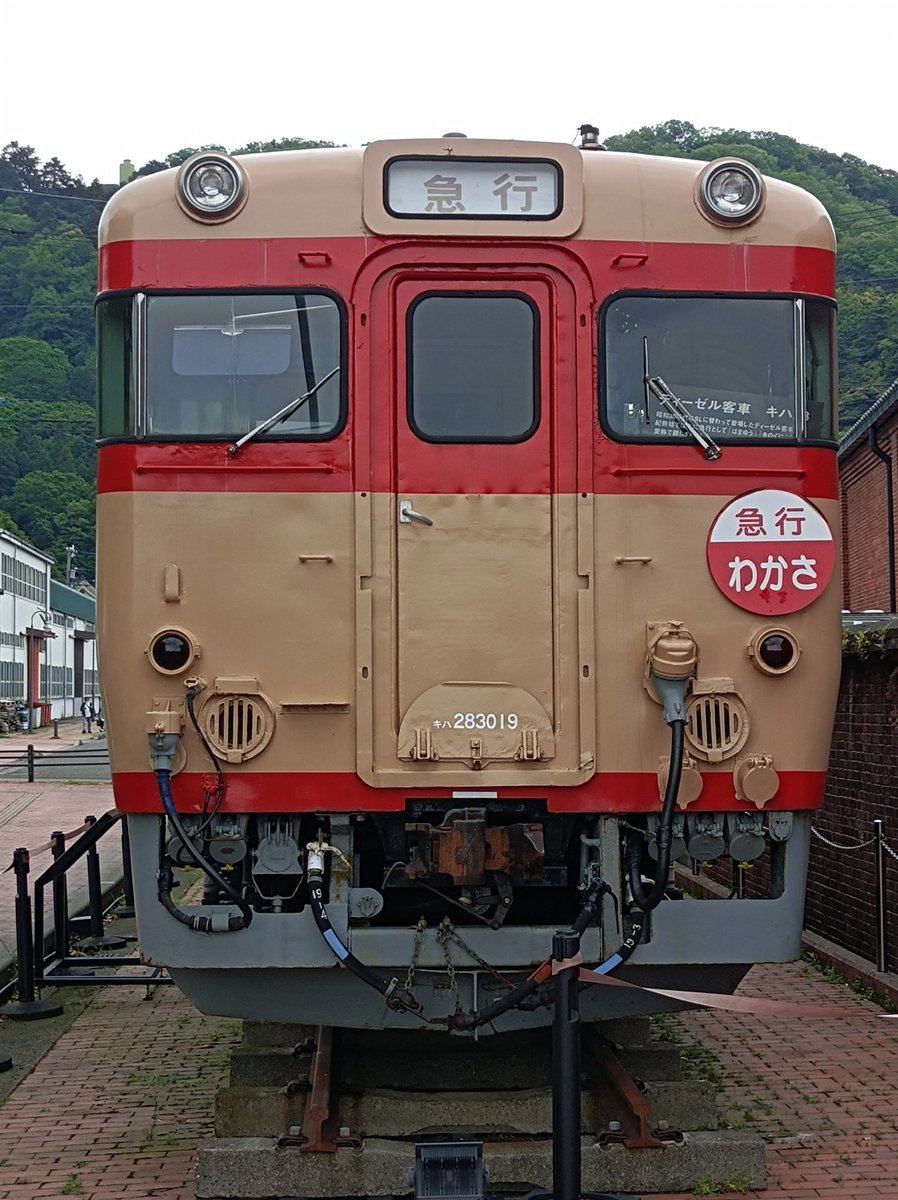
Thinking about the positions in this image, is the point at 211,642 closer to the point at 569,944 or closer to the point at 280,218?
the point at 280,218

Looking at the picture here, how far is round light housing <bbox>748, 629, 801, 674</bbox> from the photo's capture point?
20.1 ft

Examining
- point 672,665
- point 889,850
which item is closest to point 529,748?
point 672,665

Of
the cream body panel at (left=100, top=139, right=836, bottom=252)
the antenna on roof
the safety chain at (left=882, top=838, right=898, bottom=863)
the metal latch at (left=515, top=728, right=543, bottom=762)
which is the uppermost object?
the antenna on roof

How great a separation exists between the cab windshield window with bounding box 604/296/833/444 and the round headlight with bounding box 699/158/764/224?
1.19ft

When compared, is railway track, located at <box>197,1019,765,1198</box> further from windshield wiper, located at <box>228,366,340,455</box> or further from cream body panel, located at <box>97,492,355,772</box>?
windshield wiper, located at <box>228,366,340,455</box>

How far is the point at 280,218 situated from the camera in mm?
6270

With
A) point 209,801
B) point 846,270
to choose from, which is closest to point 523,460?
point 209,801

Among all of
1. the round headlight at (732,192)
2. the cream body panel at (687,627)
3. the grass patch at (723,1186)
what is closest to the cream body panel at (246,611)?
the cream body panel at (687,627)

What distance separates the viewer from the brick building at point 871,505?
946 inches

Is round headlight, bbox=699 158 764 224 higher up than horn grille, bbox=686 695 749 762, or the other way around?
round headlight, bbox=699 158 764 224

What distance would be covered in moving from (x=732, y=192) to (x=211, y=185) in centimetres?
219

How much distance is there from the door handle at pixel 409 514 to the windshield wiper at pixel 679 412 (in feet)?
3.61

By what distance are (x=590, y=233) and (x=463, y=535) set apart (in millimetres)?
1391

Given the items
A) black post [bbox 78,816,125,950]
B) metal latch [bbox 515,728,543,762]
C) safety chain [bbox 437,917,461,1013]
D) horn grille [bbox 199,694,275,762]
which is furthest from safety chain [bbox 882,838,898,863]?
black post [bbox 78,816,125,950]
